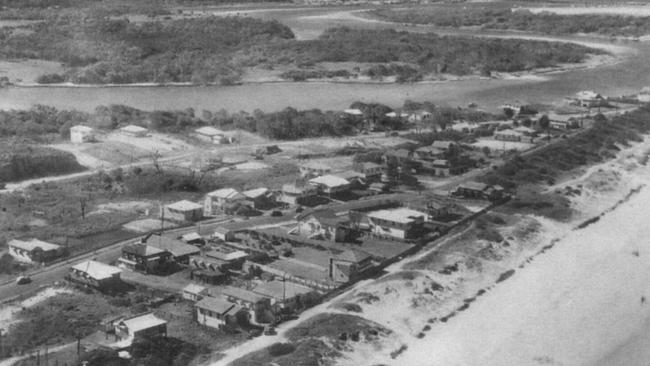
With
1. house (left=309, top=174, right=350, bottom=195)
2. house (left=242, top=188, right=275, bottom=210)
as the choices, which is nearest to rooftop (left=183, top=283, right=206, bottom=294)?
house (left=242, top=188, right=275, bottom=210)

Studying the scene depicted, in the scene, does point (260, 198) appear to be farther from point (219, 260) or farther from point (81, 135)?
point (81, 135)

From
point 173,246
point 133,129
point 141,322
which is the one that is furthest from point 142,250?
point 133,129

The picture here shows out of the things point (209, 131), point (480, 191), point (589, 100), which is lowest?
point (589, 100)

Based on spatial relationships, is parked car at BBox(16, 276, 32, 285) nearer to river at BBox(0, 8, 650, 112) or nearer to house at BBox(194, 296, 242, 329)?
house at BBox(194, 296, 242, 329)

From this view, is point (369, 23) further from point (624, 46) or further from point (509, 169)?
point (509, 169)

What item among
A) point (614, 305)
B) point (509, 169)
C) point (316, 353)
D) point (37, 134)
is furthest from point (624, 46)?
point (316, 353)
